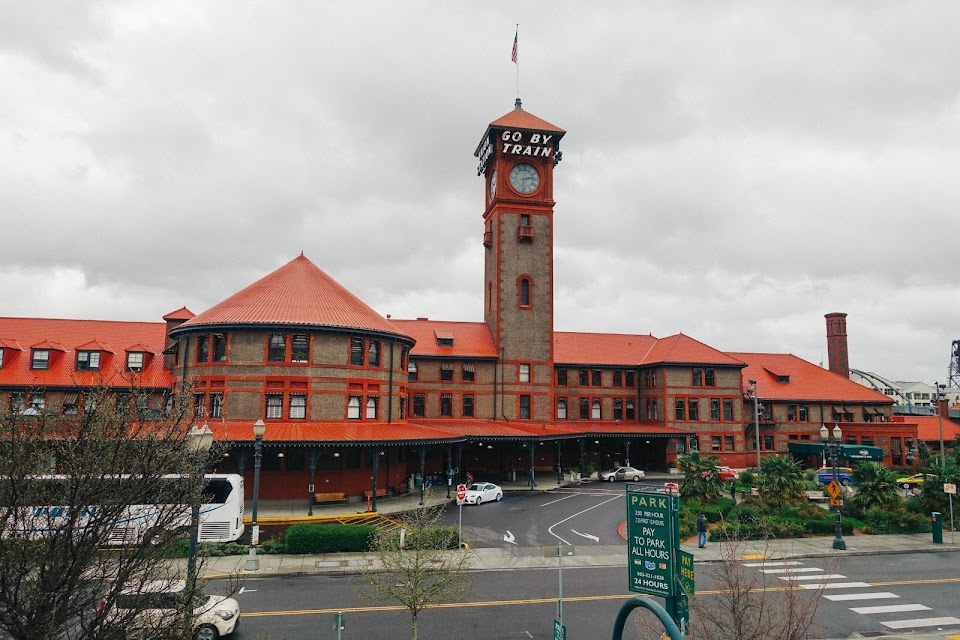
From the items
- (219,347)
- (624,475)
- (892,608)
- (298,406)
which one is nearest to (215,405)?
(219,347)

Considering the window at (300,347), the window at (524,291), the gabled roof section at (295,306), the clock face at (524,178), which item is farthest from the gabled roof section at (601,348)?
the window at (300,347)

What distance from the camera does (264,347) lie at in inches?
1532

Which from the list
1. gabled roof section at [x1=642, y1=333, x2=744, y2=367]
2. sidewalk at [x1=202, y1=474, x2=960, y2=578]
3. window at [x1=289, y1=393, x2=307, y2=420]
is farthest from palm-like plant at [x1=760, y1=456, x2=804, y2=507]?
window at [x1=289, y1=393, x2=307, y2=420]

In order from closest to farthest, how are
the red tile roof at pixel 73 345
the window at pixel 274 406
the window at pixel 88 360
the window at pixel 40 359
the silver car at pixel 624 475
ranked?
the window at pixel 274 406 → the red tile roof at pixel 73 345 → the window at pixel 40 359 → the window at pixel 88 360 → the silver car at pixel 624 475

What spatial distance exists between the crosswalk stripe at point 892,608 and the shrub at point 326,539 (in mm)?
18588

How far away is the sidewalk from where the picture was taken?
24531mm

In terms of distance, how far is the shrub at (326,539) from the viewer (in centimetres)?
2664

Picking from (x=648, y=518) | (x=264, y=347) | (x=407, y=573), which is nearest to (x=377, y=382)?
(x=264, y=347)

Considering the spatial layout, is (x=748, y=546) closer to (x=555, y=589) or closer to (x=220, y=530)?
(x=555, y=589)

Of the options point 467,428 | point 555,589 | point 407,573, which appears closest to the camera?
point 407,573

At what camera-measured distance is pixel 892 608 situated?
20.0 meters

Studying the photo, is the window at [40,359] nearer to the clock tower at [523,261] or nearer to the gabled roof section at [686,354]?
the clock tower at [523,261]

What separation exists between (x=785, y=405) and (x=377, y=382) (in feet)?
141

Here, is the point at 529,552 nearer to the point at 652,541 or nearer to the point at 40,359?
the point at 652,541
